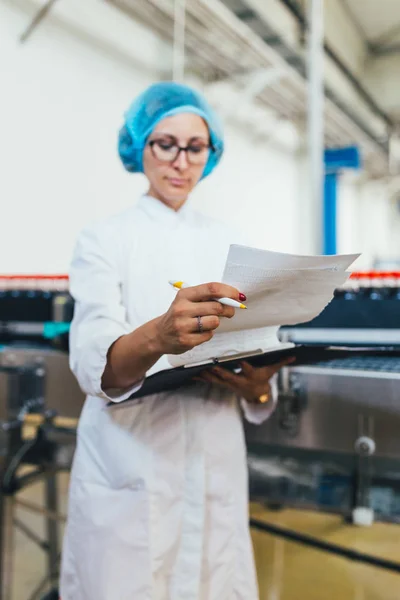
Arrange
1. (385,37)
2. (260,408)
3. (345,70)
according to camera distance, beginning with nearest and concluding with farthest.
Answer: (260,408) < (345,70) < (385,37)

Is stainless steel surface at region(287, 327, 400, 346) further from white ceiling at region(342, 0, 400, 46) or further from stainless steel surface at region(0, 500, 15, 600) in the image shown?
white ceiling at region(342, 0, 400, 46)

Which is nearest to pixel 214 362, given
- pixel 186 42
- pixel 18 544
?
pixel 18 544

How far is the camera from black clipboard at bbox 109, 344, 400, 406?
77 cm

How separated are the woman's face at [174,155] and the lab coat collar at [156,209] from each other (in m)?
0.02

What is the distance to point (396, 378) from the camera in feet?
3.77

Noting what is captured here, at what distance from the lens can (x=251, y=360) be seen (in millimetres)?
879

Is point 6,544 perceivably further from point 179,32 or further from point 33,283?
point 179,32

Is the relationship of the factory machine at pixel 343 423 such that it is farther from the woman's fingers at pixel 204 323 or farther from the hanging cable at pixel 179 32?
the hanging cable at pixel 179 32

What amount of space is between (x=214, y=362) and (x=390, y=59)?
20.7 ft

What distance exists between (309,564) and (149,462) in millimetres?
1403

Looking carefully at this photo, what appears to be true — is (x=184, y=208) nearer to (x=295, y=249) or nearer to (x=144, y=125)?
(x=144, y=125)

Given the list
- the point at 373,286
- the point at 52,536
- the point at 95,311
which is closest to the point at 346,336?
the point at 373,286

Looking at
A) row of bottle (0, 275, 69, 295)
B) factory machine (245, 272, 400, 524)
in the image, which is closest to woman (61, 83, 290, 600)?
factory machine (245, 272, 400, 524)

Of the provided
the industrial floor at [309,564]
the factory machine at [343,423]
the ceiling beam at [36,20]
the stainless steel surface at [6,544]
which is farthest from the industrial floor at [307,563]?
the ceiling beam at [36,20]
